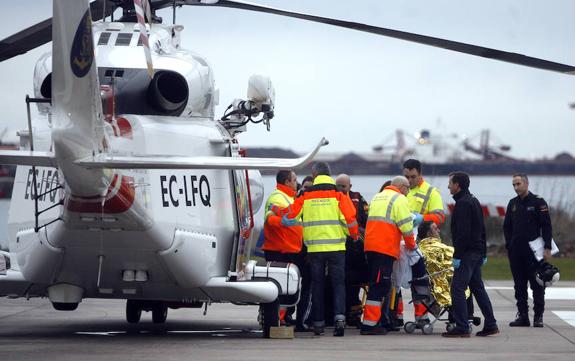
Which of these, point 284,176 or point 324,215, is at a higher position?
point 284,176

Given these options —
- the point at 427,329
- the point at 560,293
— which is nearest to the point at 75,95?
the point at 427,329

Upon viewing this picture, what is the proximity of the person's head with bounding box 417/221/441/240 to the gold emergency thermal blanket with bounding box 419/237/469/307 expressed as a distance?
198 mm

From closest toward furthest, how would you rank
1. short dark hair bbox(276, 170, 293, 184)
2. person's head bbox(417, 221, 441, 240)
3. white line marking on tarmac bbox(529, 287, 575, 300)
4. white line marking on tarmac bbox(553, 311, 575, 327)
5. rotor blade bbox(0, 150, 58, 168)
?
rotor blade bbox(0, 150, 58, 168)
short dark hair bbox(276, 170, 293, 184)
person's head bbox(417, 221, 441, 240)
white line marking on tarmac bbox(553, 311, 575, 327)
white line marking on tarmac bbox(529, 287, 575, 300)

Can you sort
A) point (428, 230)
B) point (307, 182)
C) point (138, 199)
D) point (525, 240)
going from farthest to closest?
1. point (307, 182)
2. point (525, 240)
3. point (428, 230)
4. point (138, 199)

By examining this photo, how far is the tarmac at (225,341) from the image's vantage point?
1264 centimetres

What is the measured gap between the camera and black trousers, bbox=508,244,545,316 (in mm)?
15977

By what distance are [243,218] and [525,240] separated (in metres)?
3.66

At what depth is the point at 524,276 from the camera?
16250 mm

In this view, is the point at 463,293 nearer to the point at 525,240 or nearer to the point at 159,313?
the point at 525,240

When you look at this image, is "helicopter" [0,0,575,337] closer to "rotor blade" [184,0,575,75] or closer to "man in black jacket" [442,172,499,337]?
"rotor blade" [184,0,575,75]

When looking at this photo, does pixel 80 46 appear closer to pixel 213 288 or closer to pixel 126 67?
pixel 126 67

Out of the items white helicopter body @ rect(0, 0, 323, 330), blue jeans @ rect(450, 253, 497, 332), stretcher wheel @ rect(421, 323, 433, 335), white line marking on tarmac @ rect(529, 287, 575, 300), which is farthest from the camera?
white line marking on tarmac @ rect(529, 287, 575, 300)

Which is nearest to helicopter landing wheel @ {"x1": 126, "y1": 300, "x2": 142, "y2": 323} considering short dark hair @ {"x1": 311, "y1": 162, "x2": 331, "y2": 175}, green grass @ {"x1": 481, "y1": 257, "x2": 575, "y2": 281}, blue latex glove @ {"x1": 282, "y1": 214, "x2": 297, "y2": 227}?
blue latex glove @ {"x1": 282, "y1": 214, "x2": 297, "y2": 227}

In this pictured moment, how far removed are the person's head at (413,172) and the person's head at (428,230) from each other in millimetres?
581
